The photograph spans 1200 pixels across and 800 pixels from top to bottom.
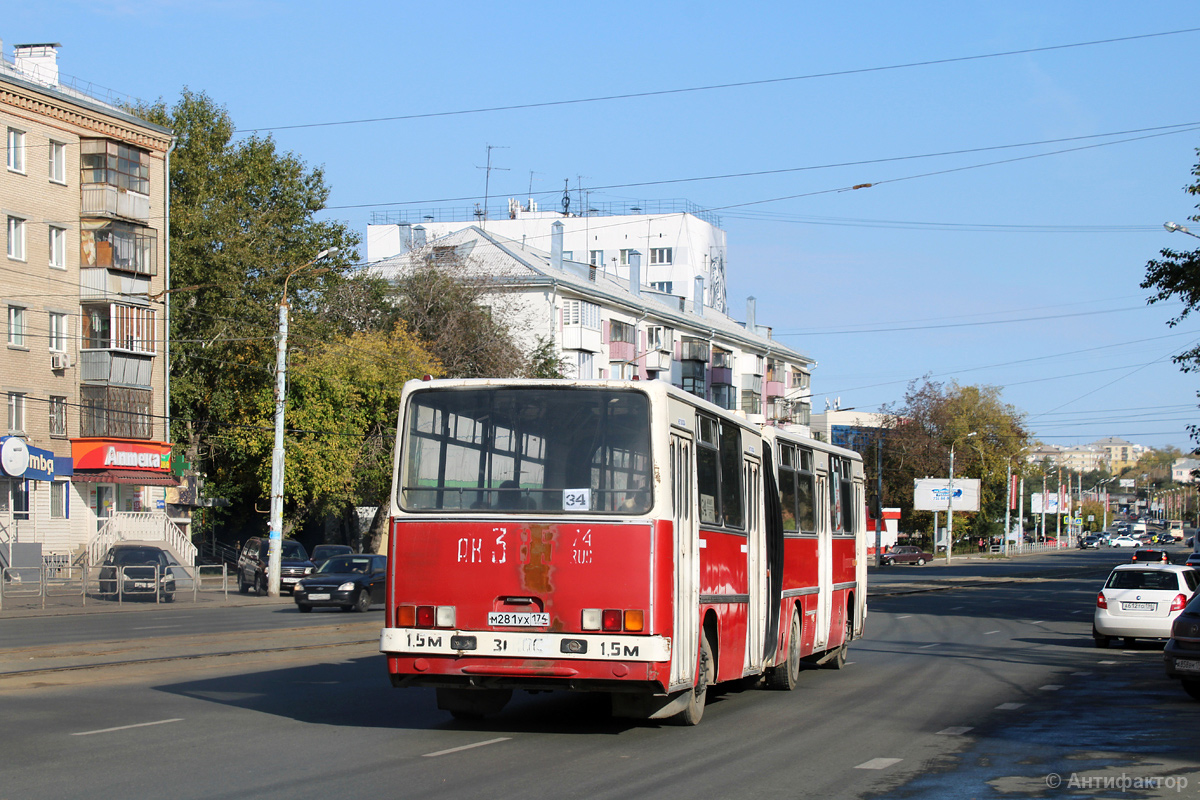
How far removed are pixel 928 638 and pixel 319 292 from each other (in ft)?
140

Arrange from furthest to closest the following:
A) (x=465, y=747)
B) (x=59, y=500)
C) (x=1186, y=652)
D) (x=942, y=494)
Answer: (x=942, y=494) → (x=59, y=500) → (x=1186, y=652) → (x=465, y=747)

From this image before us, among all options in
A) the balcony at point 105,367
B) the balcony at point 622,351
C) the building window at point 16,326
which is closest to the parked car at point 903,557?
the balcony at point 622,351

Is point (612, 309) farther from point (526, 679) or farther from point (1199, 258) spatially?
point (526, 679)

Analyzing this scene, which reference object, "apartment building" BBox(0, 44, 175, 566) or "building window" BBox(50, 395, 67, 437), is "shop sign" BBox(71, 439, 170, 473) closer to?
"apartment building" BBox(0, 44, 175, 566)

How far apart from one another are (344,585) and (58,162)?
77.5 feet

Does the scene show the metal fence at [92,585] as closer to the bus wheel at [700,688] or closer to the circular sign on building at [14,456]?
the circular sign on building at [14,456]

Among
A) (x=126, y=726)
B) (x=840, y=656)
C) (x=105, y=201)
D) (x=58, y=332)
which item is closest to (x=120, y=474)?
(x=58, y=332)

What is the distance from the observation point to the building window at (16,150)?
45125 mm

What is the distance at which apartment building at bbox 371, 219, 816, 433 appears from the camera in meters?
72.1

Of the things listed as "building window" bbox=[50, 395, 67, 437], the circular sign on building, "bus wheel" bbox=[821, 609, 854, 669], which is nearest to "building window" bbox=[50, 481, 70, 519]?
"building window" bbox=[50, 395, 67, 437]

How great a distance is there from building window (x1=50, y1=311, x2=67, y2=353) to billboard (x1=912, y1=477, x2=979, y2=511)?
65669 mm

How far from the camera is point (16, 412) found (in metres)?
45.3

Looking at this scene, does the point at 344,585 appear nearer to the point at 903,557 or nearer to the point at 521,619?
the point at 521,619

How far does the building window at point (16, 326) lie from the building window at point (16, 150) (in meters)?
4.67
